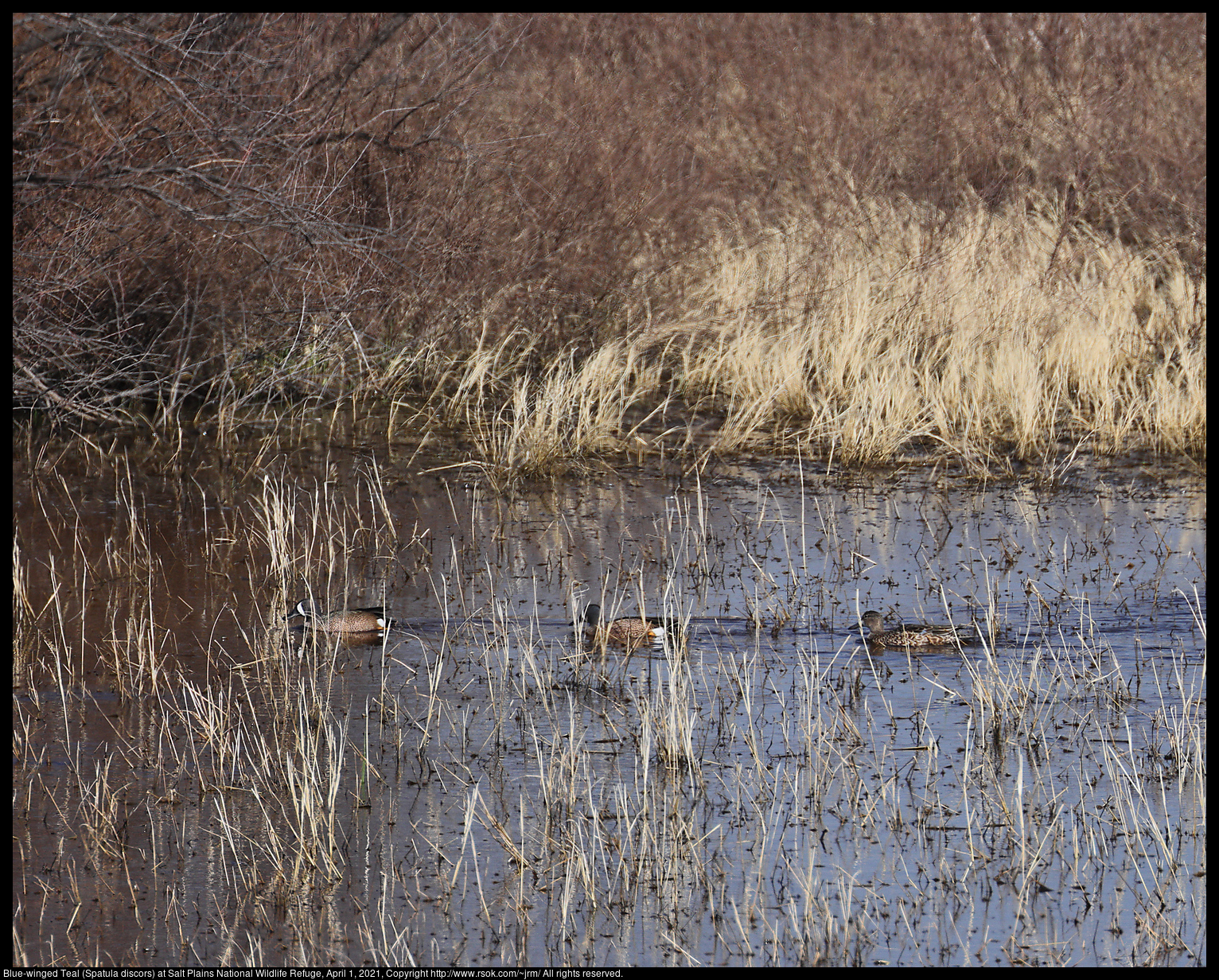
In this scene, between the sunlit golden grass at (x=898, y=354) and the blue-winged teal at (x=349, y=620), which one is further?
the sunlit golden grass at (x=898, y=354)

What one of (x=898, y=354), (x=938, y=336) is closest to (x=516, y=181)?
(x=898, y=354)

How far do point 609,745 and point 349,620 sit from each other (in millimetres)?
1923

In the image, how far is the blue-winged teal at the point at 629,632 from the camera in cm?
734

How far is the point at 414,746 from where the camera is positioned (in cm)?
632

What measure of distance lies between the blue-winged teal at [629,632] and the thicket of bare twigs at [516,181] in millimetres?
4077

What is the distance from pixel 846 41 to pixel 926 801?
57.5 feet

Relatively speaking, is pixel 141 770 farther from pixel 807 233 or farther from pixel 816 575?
pixel 807 233

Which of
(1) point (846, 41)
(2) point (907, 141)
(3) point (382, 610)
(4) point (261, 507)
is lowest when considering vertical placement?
(3) point (382, 610)

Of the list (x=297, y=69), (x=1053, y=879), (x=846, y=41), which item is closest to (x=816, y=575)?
(x=1053, y=879)

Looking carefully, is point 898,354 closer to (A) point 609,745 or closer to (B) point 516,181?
(B) point 516,181

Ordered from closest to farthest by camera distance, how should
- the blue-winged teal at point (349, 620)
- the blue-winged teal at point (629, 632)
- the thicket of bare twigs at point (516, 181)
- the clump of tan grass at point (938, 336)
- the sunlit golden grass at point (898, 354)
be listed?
the blue-winged teal at point (629, 632)
the blue-winged teal at point (349, 620)
the thicket of bare twigs at point (516, 181)
the sunlit golden grass at point (898, 354)
the clump of tan grass at point (938, 336)

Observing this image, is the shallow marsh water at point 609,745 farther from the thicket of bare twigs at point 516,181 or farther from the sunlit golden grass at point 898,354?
the thicket of bare twigs at point 516,181

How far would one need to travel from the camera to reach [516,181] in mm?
14195

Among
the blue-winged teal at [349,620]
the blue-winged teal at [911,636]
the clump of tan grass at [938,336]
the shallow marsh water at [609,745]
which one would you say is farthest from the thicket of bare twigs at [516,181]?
the blue-winged teal at [911,636]
